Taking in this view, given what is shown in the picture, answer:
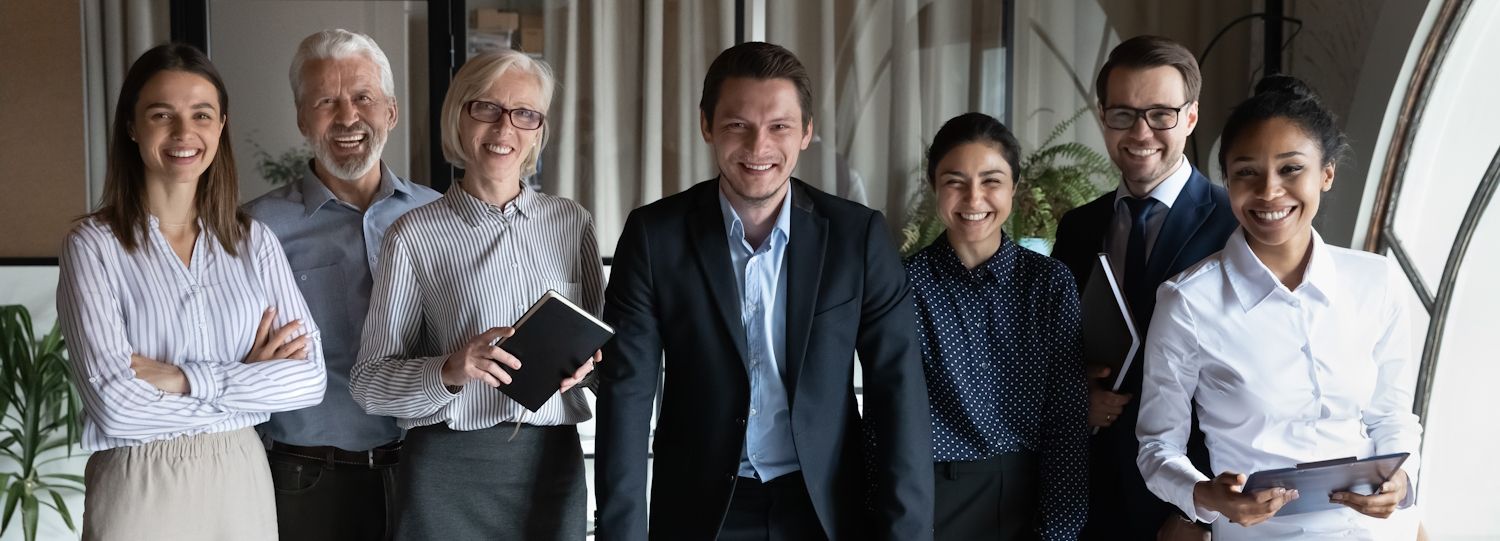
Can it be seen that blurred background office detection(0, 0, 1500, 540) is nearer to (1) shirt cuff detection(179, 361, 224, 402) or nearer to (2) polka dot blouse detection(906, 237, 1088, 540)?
(2) polka dot blouse detection(906, 237, 1088, 540)

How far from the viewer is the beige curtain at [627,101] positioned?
5.34 metres

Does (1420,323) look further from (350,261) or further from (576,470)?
(350,261)

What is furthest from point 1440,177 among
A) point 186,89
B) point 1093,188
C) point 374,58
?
point 186,89

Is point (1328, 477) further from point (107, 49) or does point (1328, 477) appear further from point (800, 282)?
point (107, 49)

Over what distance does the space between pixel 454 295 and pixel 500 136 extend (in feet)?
1.09

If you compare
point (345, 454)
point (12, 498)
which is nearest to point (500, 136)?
point (345, 454)

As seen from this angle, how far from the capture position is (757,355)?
2088 mm

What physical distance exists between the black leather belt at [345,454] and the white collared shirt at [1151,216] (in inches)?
66.1

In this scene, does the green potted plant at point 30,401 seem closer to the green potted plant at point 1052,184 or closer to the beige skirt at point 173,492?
the beige skirt at point 173,492

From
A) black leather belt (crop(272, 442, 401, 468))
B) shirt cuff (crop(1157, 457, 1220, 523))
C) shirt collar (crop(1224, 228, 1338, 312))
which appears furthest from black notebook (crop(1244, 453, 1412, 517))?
black leather belt (crop(272, 442, 401, 468))

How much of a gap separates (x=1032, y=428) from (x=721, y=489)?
2.25 feet

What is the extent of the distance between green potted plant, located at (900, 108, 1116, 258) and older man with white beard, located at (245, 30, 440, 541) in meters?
3.11

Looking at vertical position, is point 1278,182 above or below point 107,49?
below

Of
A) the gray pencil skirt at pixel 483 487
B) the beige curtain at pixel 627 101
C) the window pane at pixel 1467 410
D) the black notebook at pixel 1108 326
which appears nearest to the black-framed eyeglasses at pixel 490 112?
the gray pencil skirt at pixel 483 487
